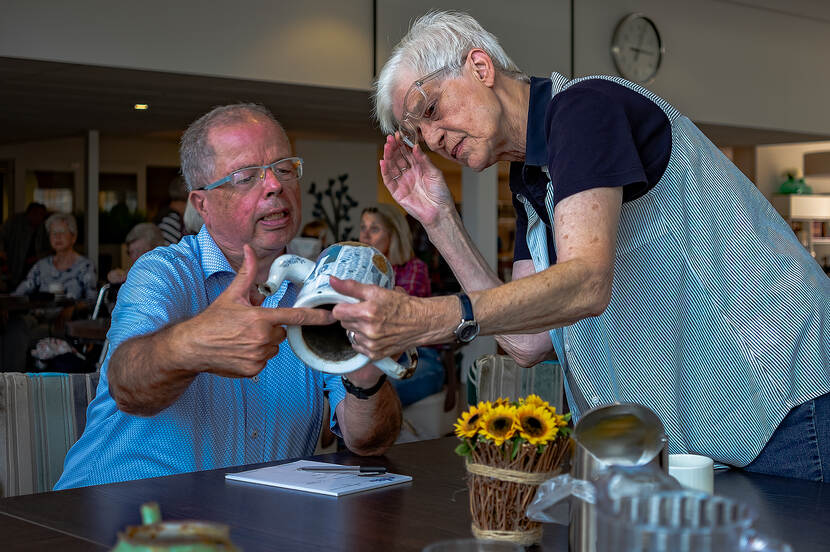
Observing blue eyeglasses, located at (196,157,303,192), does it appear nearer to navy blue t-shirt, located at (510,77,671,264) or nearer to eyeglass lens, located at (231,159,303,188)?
eyeglass lens, located at (231,159,303,188)

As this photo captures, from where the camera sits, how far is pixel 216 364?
4.47 feet

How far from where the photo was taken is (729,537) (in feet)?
2.01

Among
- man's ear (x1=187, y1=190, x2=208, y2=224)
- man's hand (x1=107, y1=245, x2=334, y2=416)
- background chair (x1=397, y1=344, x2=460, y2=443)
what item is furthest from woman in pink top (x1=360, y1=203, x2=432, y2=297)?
man's hand (x1=107, y1=245, x2=334, y2=416)

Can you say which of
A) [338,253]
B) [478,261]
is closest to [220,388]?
[478,261]

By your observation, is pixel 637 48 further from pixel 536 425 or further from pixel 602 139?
pixel 536 425

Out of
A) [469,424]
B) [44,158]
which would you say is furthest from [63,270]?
[44,158]

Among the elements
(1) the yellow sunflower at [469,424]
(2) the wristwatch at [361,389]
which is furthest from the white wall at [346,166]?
(1) the yellow sunflower at [469,424]

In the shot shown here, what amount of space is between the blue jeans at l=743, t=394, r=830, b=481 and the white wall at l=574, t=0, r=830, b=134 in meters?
6.23

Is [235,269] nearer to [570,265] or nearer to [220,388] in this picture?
[220,388]

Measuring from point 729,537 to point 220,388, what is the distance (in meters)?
1.32

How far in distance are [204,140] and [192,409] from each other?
0.56 metres

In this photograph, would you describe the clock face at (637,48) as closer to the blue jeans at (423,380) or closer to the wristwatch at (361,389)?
the blue jeans at (423,380)

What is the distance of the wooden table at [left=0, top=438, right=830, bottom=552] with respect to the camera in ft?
3.78

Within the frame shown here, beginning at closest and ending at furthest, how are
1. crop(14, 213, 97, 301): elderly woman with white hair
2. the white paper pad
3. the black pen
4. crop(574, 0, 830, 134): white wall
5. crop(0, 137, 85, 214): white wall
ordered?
the white paper pad < the black pen < crop(14, 213, 97, 301): elderly woman with white hair < crop(574, 0, 830, 134): white wall < crop(0, 137, 85, 214): white wall
